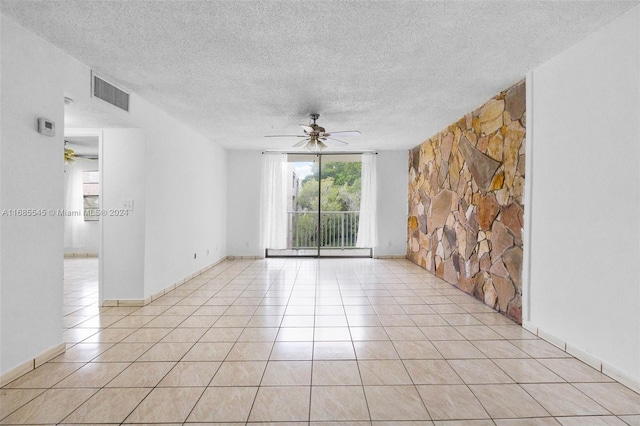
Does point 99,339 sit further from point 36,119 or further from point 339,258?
point 339,258

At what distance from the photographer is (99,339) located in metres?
2.74

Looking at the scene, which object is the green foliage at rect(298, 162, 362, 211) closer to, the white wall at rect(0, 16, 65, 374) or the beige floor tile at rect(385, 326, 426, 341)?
the beige floor tile at rect(385, 326, 426, 341)

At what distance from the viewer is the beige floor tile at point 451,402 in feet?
5.65

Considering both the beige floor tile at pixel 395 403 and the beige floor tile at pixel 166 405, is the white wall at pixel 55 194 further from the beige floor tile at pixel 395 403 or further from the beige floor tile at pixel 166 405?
the beige floor tile at pixel 395 403

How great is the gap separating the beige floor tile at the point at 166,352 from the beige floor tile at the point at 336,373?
1066 mm

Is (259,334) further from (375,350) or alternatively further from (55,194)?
(55,194)

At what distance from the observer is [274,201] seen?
6.82m

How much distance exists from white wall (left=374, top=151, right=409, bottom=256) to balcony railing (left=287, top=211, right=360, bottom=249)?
660 millimetres

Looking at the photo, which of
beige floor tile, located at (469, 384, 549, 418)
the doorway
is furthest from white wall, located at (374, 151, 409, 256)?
beige floor tile, located at (469, 384, 549, 418)

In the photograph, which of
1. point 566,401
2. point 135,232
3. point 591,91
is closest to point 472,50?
point 591,91

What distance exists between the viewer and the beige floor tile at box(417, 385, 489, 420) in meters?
1.72

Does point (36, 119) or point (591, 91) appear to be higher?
point (591, 91)

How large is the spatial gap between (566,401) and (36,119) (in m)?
3.92

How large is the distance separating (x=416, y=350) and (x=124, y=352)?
2.31 m
